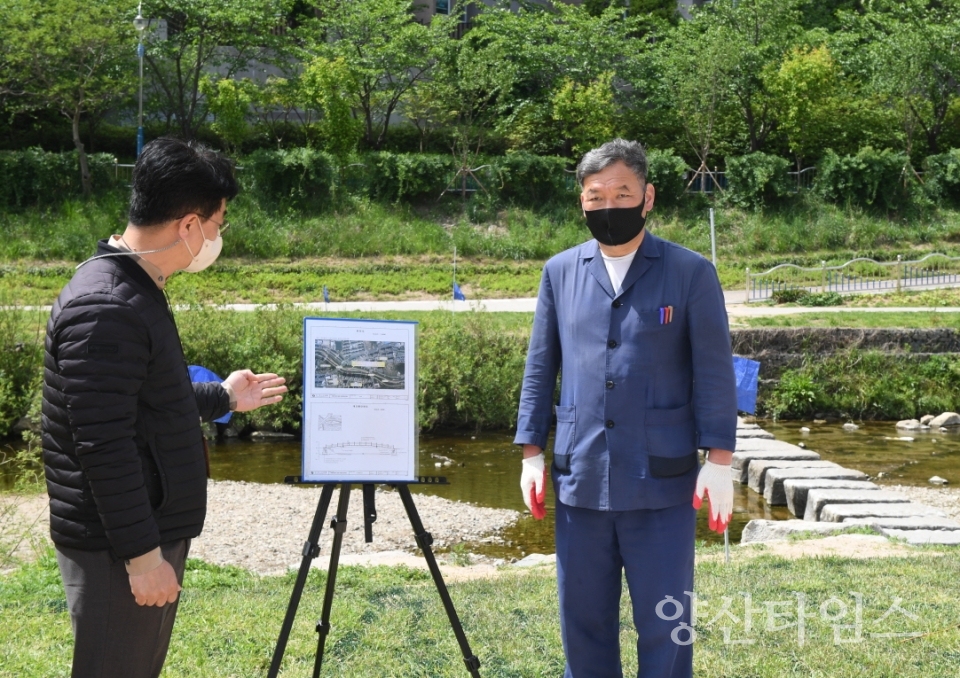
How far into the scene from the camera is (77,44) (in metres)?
26.2

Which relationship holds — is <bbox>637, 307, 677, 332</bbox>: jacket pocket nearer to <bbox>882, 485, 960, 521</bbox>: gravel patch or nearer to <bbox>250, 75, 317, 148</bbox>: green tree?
<bbox>882, 485, 960, 521</bbox>: gravel patch

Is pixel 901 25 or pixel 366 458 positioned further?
pixel 901 25

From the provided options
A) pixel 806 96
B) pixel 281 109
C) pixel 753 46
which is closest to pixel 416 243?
pixel 281 109

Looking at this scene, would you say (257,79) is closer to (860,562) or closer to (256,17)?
(256,17)

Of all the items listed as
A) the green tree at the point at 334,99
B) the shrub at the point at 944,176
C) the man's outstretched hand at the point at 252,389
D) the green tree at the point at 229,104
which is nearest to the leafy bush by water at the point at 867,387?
the man's outstretched hand at the point at 252,389

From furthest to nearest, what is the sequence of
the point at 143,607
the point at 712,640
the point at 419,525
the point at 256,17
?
Result: the point at 256,17
the point at 712,640
the point at 419,525
the point at 143,607

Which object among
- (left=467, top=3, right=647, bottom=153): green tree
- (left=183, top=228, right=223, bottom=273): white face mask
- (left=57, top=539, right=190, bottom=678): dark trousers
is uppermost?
(left=467, top=3, right=647, bottom=153): green tree

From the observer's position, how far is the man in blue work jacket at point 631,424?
376 centimetres

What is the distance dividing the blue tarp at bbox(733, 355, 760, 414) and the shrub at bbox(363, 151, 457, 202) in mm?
21909

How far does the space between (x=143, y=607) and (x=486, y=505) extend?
9.23m

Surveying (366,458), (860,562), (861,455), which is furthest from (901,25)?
(366,458)

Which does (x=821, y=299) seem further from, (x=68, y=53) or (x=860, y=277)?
(x=68, y=53)

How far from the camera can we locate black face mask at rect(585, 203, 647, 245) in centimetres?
396

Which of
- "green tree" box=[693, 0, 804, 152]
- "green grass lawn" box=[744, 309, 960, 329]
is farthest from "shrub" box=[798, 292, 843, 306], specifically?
"green tree" box=[693, 0, 804, 152]
